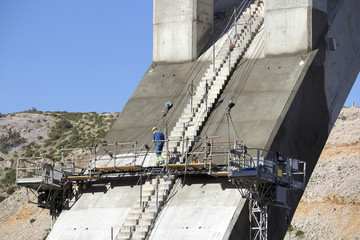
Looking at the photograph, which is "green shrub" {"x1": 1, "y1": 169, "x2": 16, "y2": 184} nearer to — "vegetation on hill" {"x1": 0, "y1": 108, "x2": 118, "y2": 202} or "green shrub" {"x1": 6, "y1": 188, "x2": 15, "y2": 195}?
"vegetation on hill" {"x1": 0, "y1": 108, "x2": 118, "y2": 202}

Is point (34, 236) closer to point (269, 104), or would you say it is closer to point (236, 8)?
point (236, 8)

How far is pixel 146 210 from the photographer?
30969mm

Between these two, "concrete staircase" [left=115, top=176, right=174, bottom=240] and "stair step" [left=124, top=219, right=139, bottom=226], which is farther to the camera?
"stair step" [left=124, top=219, right=139, bottom=226]

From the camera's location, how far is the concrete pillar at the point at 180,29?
121 ft

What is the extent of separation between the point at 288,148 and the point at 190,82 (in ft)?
19.4

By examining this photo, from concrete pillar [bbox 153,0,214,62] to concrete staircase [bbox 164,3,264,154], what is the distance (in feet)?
3.58

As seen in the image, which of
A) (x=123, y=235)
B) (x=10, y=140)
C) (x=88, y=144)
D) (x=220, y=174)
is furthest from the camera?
(x=10, y=140)

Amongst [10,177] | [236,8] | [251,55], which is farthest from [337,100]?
[10,177]

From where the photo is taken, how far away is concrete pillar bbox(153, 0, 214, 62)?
121 ft

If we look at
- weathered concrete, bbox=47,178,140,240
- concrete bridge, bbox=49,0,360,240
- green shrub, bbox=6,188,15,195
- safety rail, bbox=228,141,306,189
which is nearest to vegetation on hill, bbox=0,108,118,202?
green shrub, bbox=6,188,15,195

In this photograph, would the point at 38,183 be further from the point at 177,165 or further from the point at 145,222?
the point at 177,165

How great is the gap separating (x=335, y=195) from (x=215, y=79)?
29.1 meters

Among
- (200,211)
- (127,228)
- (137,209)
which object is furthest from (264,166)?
(127,228)

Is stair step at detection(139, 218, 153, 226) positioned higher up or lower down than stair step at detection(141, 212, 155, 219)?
lower down
